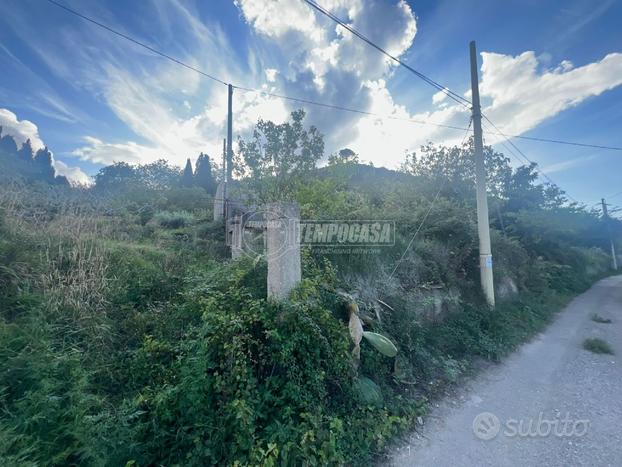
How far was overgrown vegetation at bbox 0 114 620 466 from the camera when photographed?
188cm

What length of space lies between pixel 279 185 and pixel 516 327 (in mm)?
6794

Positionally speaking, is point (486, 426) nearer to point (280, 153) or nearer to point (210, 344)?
point (210, 344)

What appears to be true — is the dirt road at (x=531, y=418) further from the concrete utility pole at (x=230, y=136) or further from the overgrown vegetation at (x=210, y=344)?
the concrete utility pole at (x=230, y=136)

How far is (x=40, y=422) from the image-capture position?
66.0 inches

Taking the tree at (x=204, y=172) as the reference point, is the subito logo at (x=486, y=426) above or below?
below

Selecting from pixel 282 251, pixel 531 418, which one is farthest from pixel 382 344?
pixel 531 418

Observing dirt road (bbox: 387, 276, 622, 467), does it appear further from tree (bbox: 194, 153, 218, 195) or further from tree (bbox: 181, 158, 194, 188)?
tree (bbox: 181, 158, 194, 188)

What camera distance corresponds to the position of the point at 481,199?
5.30m

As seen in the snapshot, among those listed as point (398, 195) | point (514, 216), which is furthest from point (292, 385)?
point (514, 216)

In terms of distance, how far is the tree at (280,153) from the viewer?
871 cm

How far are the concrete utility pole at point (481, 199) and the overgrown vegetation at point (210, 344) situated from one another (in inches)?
14.9

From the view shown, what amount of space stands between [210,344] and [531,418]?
11.3 ft

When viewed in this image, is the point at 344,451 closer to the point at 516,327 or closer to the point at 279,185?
the point at 516,327

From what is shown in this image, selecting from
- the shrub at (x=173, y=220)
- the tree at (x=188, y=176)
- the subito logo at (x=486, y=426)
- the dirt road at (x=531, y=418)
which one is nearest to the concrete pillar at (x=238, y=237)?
the shrub at (x=173, y=220)
